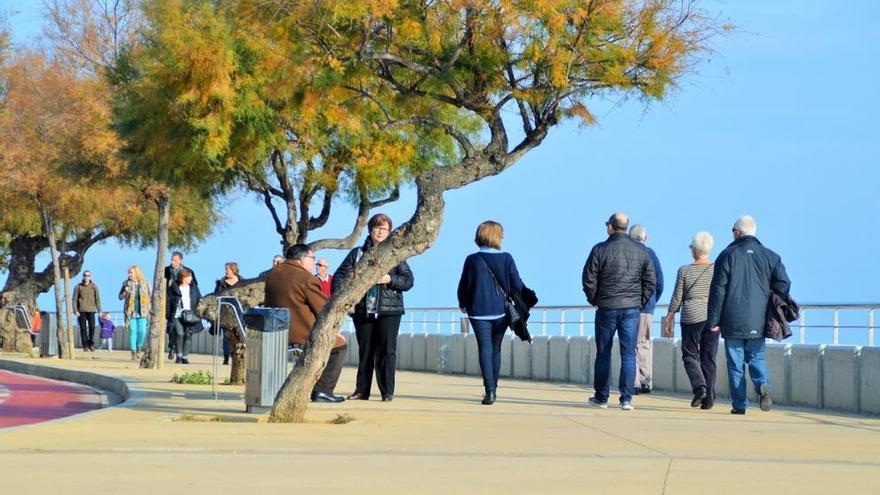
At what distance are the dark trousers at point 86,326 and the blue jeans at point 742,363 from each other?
26.8 meters

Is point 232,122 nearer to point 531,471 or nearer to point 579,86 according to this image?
point 579,86

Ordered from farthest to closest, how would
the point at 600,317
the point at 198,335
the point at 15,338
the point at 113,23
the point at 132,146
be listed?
the point at 198,335 < the point at 15,338 < the point at 113,23 < the point at 132,146 < the point at 600,317

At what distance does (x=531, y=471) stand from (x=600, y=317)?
672 centimetres

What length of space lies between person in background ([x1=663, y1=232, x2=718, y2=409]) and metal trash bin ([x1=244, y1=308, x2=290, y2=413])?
4561 mm

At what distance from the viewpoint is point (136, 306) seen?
3366 centimetres

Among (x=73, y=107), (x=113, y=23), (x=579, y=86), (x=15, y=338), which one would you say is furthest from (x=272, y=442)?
(x=15, y=338)

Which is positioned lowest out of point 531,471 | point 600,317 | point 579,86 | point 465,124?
point 531,471

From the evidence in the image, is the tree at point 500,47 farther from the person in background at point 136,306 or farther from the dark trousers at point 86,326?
the dark trousers at point 86,326

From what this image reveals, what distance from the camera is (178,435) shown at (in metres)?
11.9

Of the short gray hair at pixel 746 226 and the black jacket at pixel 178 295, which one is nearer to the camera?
the short gray hair at pixel 746 226

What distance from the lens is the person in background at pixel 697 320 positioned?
1661cm

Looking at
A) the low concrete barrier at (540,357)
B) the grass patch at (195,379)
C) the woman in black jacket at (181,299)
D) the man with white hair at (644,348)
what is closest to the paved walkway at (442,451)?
the man with white hair at (644,348)

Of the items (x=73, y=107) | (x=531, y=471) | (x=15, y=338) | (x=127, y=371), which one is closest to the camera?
(x=531, y=471)

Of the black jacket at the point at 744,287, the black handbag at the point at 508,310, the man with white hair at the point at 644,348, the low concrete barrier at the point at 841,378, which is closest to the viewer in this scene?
the black jacket at the point at 744,287
